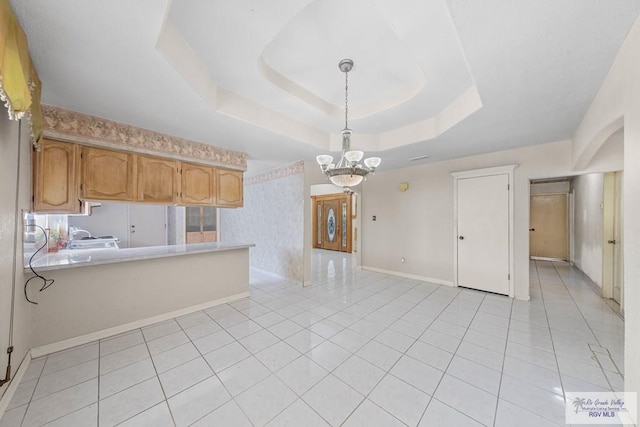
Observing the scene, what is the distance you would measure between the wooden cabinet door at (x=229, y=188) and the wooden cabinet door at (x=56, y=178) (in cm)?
149

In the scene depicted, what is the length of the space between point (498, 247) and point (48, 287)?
559cm

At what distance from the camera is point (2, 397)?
1.51 meters

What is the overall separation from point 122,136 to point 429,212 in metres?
4.78

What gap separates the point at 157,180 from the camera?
293 centimetres

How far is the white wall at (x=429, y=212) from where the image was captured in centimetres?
346

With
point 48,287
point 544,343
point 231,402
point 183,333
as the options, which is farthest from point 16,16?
point 544,343

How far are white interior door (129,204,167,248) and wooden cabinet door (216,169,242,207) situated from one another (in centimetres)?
371

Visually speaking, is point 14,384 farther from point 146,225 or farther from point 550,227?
point 550,227

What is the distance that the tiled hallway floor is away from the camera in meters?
1.49

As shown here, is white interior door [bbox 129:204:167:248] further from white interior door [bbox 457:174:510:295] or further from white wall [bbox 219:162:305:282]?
white interior door [bbox 457:174:510:295]

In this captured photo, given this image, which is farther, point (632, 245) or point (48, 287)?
point (48, 287)

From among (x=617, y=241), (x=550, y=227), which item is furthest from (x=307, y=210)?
(x=550, y=227)

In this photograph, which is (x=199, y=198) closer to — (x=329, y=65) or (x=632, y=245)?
(x=329, y=65)

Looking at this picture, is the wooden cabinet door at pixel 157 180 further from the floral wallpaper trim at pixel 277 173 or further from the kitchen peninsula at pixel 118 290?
the floral wallpaper trim at pixel 277 173
